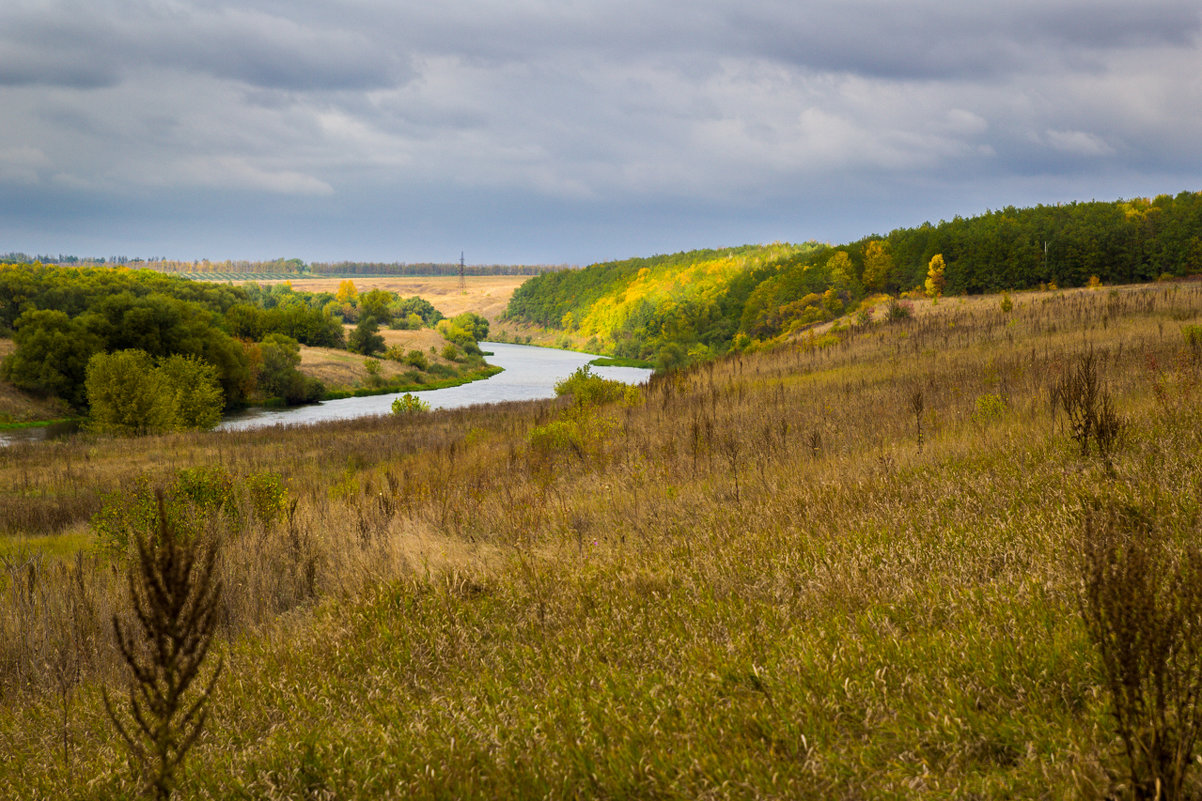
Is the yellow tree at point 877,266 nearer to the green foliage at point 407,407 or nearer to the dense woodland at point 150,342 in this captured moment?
the dense woodland at point 150,342

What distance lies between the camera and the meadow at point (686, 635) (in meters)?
2.69

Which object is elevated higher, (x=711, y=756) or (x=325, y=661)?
(x=711, y=756)

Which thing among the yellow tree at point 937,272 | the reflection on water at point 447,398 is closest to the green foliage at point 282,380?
the reflection on water at point 447,398

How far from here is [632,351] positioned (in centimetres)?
13712

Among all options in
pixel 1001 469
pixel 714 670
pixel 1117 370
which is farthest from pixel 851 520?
pixel 1117 370

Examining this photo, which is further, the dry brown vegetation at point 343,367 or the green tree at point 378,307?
the green tree at point 378,307

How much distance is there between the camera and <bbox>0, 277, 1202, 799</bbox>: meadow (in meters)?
2.69

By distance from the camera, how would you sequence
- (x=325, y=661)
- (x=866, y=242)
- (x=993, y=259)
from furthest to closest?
1. (x=866, y=242)
2. (x=993, y=259)
3. (x=325, y=661)

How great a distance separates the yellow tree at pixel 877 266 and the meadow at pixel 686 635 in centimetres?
10637

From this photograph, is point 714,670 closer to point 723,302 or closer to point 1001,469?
point 1001,469

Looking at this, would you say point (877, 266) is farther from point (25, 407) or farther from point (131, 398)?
point (25, 407)

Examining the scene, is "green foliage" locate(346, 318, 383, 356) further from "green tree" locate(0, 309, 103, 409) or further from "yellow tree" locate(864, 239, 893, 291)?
"yellow tree" locate(864, 239, 893, 291)

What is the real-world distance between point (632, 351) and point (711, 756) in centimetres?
13513

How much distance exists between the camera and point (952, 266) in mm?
96500
